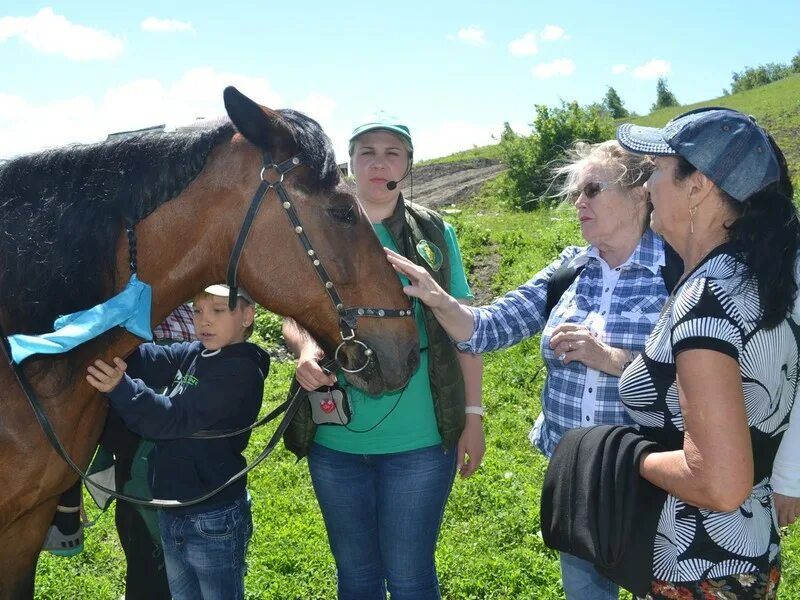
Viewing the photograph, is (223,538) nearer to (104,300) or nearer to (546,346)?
(104,300)

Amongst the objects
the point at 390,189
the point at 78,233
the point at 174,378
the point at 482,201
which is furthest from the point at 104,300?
the point at 482,201

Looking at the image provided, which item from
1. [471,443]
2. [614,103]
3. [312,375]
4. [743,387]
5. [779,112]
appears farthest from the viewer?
[614,103]

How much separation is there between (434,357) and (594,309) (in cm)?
73

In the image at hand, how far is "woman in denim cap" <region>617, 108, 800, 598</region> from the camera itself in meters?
1.74

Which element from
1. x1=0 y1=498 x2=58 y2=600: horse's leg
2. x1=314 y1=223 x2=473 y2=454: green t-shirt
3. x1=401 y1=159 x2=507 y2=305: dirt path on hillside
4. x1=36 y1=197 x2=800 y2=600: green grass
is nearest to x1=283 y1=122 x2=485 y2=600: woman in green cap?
x1=314 y1=223 x2=473 y2=454: green t-shirt

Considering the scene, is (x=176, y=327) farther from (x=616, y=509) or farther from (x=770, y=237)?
(x=770, y=237)

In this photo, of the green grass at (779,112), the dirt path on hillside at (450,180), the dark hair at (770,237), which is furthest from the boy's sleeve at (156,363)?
the green grass at (779,112)

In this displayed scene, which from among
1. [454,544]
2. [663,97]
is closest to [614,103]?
[663,97]

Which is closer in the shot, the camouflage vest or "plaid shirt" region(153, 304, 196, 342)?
the camouflage vest

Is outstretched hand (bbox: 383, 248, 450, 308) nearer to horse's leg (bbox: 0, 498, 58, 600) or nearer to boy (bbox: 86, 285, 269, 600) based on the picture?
boy (bbox: 86, 285, 269, 600)

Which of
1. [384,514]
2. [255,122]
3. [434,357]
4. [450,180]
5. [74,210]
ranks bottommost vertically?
[384,514]

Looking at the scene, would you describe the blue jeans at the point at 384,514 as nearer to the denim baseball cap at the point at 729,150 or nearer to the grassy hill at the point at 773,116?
the denim baseball cap at the point at 729,150

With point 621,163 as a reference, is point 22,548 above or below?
below

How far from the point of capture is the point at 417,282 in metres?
2.69
